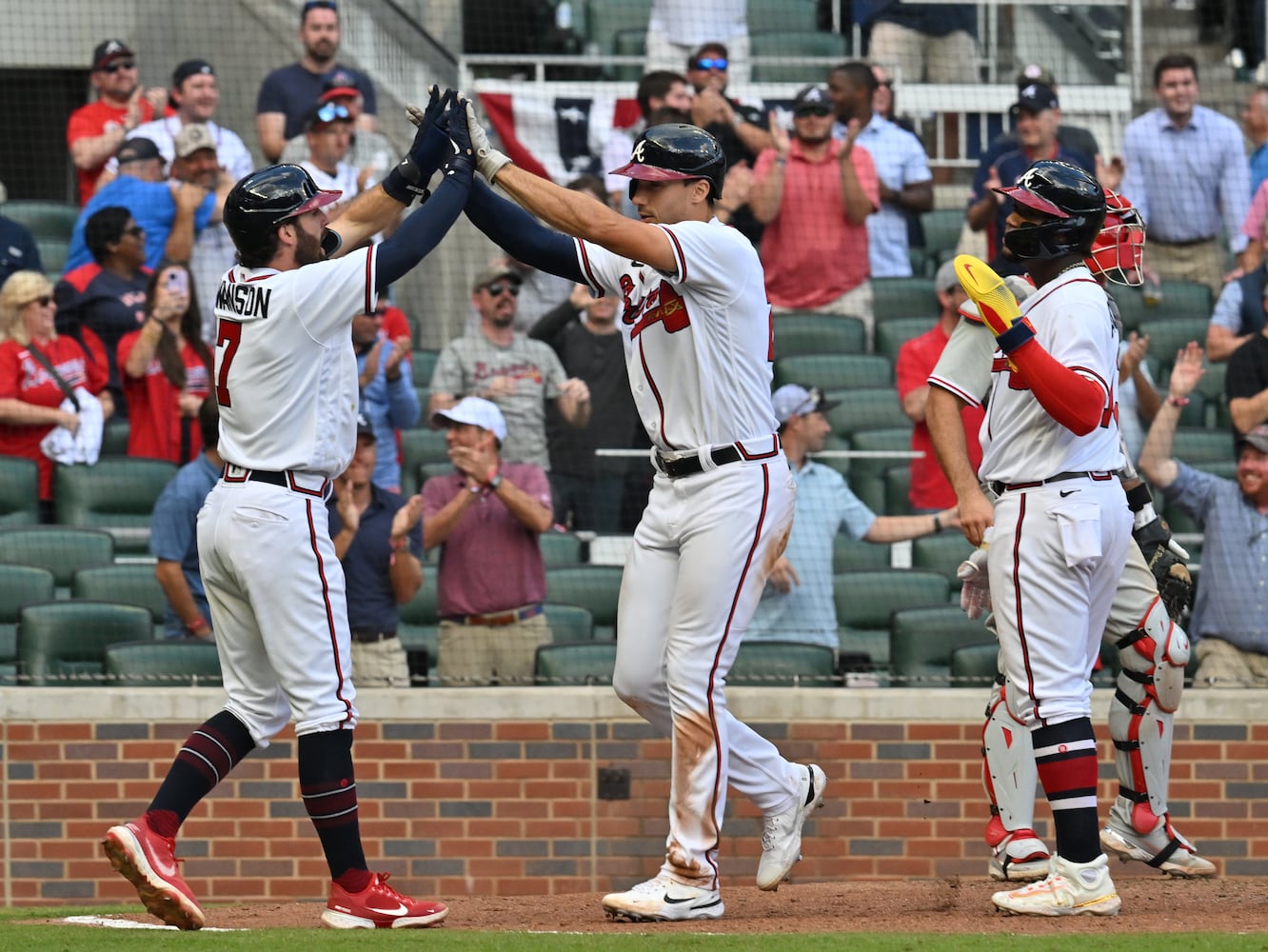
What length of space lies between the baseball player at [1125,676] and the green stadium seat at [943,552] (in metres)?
2.11

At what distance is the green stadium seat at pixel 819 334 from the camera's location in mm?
9633

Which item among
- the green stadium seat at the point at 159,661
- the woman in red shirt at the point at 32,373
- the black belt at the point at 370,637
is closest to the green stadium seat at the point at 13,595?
the green stadium seat at the point at 159,661

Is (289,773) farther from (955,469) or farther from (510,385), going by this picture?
(955,469)

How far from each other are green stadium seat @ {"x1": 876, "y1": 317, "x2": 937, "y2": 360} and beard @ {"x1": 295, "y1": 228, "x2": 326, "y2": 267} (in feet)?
16.8

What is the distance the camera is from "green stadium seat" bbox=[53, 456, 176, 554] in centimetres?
830

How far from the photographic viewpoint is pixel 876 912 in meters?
5.13

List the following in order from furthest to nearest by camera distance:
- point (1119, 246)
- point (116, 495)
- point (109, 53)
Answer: point (109, 53) < point (116, 495) < point (1119, 246)

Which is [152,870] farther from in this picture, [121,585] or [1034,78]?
[1034,78]

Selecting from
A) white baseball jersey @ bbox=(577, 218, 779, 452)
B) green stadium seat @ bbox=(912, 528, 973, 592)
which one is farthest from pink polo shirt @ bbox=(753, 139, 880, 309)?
white baseball jersey @ bbox=(577, 218, 779, 452)

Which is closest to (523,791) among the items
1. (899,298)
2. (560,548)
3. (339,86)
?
(560,548)

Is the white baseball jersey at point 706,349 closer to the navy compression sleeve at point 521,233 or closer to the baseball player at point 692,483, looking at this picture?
the baseball player at point 692,483

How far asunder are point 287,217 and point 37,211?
6.83 m

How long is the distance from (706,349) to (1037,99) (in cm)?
559

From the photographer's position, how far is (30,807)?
6.99 metres
